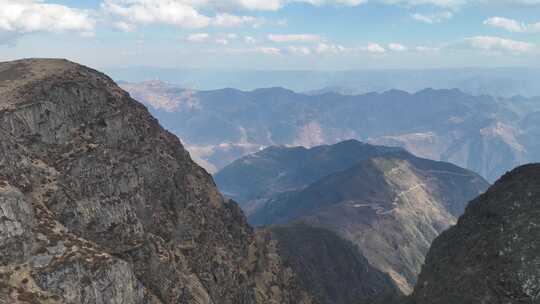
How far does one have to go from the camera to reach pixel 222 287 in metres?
130

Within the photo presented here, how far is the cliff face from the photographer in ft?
222

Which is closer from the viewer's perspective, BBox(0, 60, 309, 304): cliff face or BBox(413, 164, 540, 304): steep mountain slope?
BBox(0, 60, 309, 304): cliff face

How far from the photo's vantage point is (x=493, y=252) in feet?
384

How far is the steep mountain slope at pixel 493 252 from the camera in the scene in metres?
107

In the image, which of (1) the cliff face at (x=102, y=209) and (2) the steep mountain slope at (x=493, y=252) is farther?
(2) the steep mountain slope at (x=493, y=252)

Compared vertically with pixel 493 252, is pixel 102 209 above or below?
above

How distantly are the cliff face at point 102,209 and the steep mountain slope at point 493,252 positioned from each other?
54.1 metres

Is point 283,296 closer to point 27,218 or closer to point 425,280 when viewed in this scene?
point 425,280

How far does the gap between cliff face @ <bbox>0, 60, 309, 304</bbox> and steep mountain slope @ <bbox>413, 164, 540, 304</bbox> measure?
54.1m

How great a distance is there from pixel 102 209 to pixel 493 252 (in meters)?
91.6

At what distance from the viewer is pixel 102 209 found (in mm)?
95938

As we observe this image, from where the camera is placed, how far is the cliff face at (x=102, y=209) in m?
67.8

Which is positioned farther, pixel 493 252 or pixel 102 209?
pixel 493 252

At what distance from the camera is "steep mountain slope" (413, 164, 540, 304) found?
10675 cm
